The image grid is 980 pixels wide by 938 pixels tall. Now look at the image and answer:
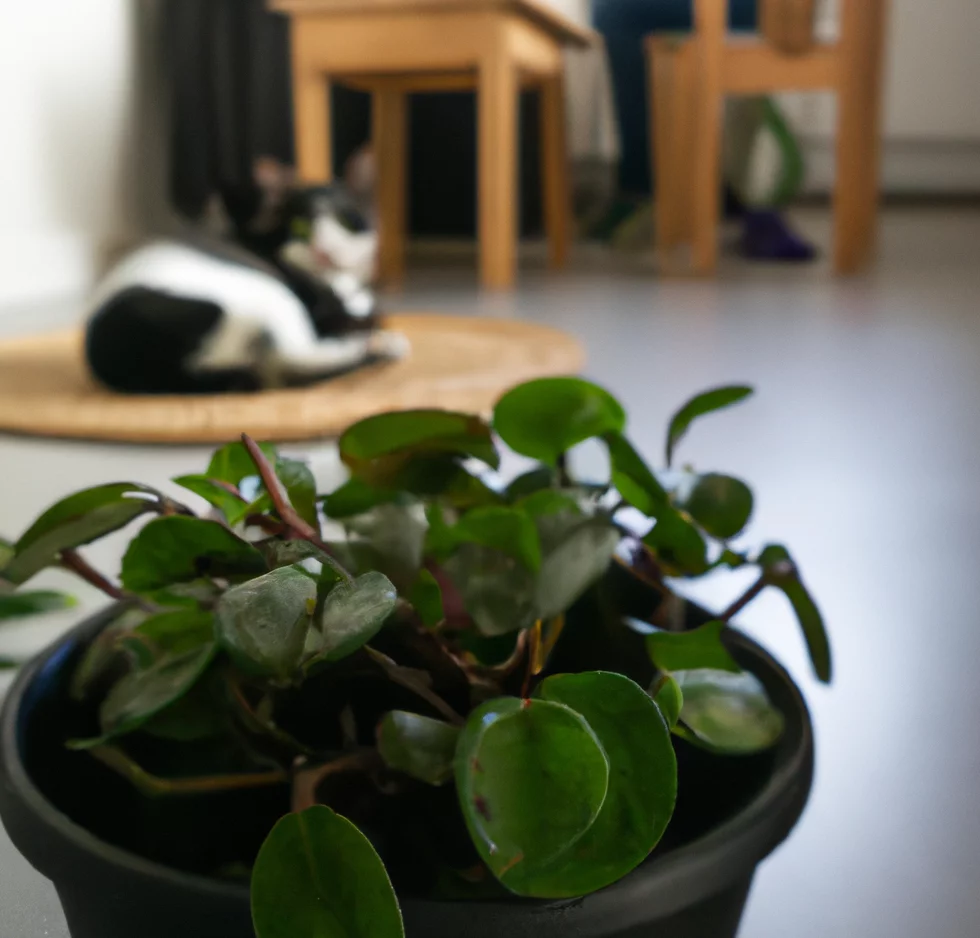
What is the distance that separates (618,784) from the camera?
0.78ft

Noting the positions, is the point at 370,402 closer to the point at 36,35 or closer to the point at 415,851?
the point at 415,851

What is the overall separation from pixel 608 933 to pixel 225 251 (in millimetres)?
1358

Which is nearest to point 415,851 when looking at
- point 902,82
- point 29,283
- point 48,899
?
point 48,899

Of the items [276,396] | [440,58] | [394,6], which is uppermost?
[394,6]

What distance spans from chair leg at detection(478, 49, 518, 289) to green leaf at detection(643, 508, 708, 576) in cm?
218

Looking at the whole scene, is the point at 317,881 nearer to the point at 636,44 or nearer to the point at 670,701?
the point at 670,701

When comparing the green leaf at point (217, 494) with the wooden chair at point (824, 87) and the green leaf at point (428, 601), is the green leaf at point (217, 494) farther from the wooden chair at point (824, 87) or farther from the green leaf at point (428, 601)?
the wooden chair at point (824, 87)

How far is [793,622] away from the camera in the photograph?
2.29 ft

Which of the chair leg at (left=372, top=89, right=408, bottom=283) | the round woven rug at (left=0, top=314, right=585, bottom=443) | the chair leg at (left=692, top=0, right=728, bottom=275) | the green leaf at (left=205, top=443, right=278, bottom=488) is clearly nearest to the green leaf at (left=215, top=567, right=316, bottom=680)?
the green leaf at (left=205, top=443, right=278, bottom=488)

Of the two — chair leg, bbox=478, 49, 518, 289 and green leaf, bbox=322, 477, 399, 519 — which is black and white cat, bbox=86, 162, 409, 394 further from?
green leaf, bbox=322, 477, 399, 519

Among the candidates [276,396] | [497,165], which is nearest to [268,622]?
[276,396]

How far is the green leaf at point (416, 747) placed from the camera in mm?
256

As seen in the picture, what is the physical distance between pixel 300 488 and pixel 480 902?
0.42ft

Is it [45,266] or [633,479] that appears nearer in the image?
[633,479]
